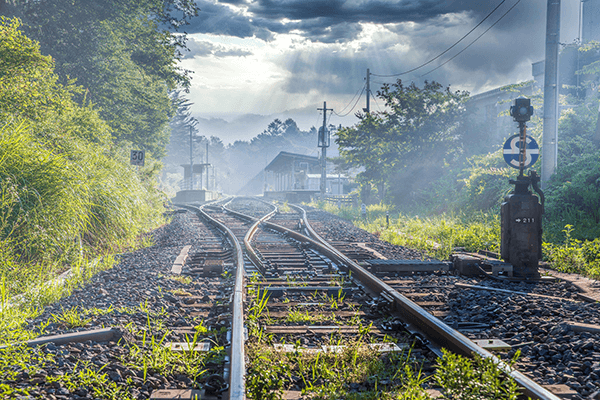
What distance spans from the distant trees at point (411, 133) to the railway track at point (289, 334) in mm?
18369

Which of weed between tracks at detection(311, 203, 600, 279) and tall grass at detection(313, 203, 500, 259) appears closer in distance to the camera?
weed between tracks at detection(311, 203, 600, 279)

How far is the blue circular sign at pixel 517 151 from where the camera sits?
712 centimetres

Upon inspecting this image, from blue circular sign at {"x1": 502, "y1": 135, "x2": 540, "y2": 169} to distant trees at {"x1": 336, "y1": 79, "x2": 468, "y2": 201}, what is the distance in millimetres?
16173

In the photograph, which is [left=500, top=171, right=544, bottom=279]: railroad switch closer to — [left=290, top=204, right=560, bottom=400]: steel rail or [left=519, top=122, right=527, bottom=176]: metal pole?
[left=519, top=122, right=527, bottom=176]: metal pole

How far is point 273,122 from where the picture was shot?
16712 centimetres

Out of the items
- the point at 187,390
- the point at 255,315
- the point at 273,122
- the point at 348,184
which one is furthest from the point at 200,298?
the point at 273,122

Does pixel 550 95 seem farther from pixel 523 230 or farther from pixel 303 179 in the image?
pixel 303 179

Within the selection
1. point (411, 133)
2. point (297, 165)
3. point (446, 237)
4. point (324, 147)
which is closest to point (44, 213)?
point (446, 237)

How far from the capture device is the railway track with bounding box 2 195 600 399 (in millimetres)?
2781

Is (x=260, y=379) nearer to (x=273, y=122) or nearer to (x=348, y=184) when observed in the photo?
(x=348, y=184)

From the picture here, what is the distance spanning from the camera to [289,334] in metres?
3.80

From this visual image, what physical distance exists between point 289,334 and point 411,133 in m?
21.6

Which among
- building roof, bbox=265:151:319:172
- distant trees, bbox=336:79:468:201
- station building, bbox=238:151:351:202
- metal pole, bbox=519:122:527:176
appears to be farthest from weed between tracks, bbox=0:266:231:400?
building roof, bbox=265:151:319:172

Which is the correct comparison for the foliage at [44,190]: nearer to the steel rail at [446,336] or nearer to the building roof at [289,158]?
the steel rail at [446,336]
